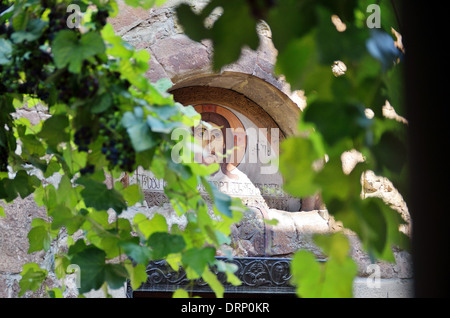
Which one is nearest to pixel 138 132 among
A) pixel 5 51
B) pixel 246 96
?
pixel 5 51

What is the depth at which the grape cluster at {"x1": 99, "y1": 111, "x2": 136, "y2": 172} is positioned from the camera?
68cm

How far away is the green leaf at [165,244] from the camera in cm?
72

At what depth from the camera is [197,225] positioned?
30.6 inches

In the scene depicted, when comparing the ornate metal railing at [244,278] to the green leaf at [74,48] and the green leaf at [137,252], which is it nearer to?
the green leaf at [137,252]

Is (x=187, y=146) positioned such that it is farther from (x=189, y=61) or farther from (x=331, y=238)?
(x=189, y=61)

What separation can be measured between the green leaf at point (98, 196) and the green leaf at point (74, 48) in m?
0.17

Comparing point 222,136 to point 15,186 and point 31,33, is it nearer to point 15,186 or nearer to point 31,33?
point 15,186

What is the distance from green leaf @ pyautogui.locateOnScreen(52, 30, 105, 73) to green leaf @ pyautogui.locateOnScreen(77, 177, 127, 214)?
Result: 0.17 meters

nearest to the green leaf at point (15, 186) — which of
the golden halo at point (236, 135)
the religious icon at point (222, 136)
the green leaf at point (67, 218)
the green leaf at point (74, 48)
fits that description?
the green leaf at point (67, 218)

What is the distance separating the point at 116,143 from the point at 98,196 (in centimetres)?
10

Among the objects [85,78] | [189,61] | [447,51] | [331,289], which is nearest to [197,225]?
[85,78]

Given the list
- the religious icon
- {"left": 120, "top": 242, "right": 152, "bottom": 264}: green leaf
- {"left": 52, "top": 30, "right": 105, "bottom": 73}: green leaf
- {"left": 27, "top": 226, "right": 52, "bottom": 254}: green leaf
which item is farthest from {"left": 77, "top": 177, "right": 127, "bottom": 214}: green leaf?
the religious icon

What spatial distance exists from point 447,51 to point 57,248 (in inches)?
77.0

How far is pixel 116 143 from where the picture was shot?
684mm
